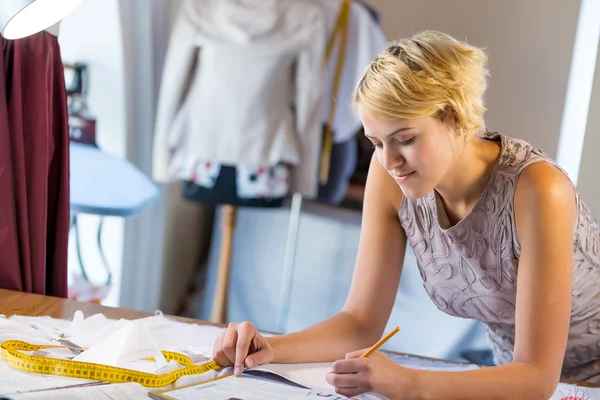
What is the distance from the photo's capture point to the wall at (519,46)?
10.7ft

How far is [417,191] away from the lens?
3.72 ft

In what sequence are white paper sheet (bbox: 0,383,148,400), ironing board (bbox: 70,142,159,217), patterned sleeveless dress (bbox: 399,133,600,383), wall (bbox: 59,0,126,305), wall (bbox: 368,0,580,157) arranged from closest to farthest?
white paper sheet (bbox: 0,383,148,400) < patterned sleeveless dress (bbox: 399,133,600,383) < ironing board (bbox: 70,142,159,217) < wall (bbox: 59,0,126,305) < wall (bbox: 368,0,580,157)

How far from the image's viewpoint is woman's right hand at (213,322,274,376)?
3.51 feet

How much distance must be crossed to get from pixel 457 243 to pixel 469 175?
0.39 feet

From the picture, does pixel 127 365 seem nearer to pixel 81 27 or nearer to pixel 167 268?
pixel 81 27

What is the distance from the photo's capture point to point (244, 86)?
2.48 meters

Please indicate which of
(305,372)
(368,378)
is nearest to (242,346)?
(305,372)

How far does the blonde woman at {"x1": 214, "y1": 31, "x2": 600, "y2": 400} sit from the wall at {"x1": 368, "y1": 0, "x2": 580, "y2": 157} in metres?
2.14

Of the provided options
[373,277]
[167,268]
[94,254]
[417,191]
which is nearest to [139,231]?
[94,254]

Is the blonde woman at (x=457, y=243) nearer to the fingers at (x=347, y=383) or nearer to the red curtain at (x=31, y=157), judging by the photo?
the fingers at (x=347, y=383)

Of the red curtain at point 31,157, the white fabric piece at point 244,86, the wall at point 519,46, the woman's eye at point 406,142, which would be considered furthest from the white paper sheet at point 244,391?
the wall at point 519,46

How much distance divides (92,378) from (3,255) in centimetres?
51

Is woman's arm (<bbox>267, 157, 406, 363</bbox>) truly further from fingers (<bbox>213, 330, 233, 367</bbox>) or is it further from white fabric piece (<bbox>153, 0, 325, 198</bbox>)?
white fabric piece (<bbox>153, 0, 325, 198</bbox>)

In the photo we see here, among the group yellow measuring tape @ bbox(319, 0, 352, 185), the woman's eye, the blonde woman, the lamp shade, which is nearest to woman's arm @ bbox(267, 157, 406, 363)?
the blonde woman
